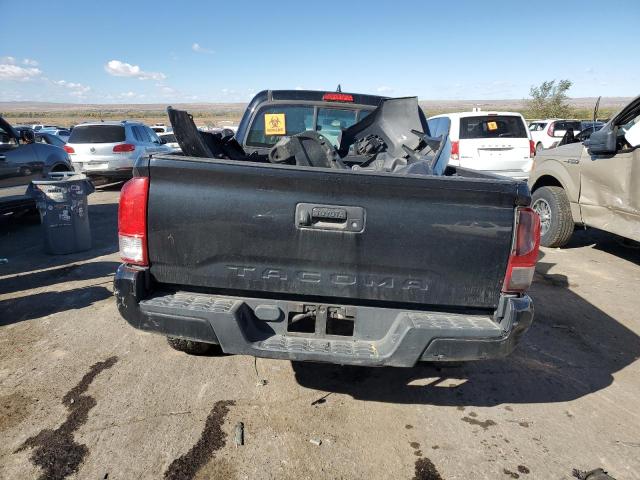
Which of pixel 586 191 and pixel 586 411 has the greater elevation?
pixel 586 191

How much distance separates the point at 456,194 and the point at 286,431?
169 centimetres

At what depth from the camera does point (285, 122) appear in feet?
16.0

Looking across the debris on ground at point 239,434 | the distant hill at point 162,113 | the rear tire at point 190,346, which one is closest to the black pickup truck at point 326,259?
the debris on ground at point 239,434

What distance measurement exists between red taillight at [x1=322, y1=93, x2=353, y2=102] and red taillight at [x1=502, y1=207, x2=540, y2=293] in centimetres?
316

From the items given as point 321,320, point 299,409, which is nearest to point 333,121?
point 321,320

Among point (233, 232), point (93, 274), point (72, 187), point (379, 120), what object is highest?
point (379, 120)

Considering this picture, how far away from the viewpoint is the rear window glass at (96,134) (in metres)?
11.1

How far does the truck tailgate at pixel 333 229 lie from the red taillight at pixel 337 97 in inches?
117

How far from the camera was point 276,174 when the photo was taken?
223 cm

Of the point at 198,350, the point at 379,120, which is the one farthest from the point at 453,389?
the point at 379,120

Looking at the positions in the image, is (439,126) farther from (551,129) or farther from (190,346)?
(551,129)

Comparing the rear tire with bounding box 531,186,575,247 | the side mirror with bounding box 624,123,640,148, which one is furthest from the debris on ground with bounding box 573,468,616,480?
the rear tire with bounding box 531,186,575,247

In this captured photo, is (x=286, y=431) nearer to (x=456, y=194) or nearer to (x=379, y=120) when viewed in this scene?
(x=456, y=194)

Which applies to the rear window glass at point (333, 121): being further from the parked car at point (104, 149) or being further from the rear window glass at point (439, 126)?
the parked car at point (104, 149)
